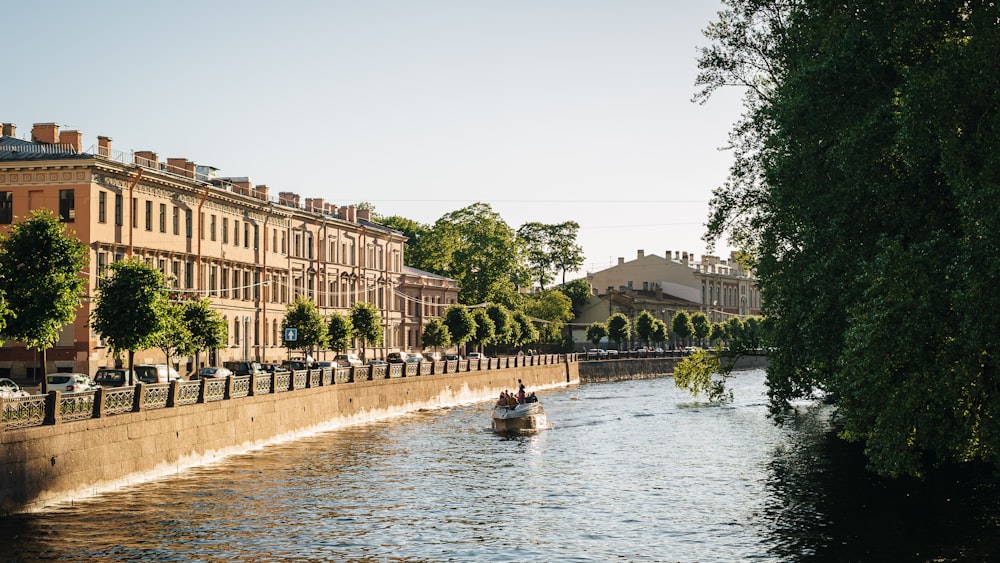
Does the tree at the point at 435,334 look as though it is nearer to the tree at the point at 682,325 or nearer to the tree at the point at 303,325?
the tree at the point at 303,325

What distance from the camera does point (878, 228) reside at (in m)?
23.4

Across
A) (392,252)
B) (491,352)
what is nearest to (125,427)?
(392,252)

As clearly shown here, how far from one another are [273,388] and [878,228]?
28388 mm

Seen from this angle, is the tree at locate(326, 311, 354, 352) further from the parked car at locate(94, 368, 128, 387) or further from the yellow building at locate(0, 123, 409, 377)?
the parked car at locate(94, 368, 128, 387)

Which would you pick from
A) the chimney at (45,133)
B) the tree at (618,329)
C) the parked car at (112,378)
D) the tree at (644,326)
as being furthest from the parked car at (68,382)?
the tree at (644,326)

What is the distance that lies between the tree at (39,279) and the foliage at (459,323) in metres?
55.7

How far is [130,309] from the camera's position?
45938 millimetres

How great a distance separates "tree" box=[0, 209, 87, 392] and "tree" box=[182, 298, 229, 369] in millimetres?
13948

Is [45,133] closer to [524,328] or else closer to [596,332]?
[524,328]

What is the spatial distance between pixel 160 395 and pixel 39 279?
6291 mm

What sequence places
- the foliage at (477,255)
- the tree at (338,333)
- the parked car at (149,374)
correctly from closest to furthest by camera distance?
the parked car at (149,374)
the tree at (338,333)
the foliage at (477,255)

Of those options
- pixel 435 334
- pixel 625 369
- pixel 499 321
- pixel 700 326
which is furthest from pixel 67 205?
pixel 700 326

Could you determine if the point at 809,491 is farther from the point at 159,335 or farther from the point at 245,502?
the point at 159,335

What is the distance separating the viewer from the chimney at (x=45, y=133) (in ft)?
205
